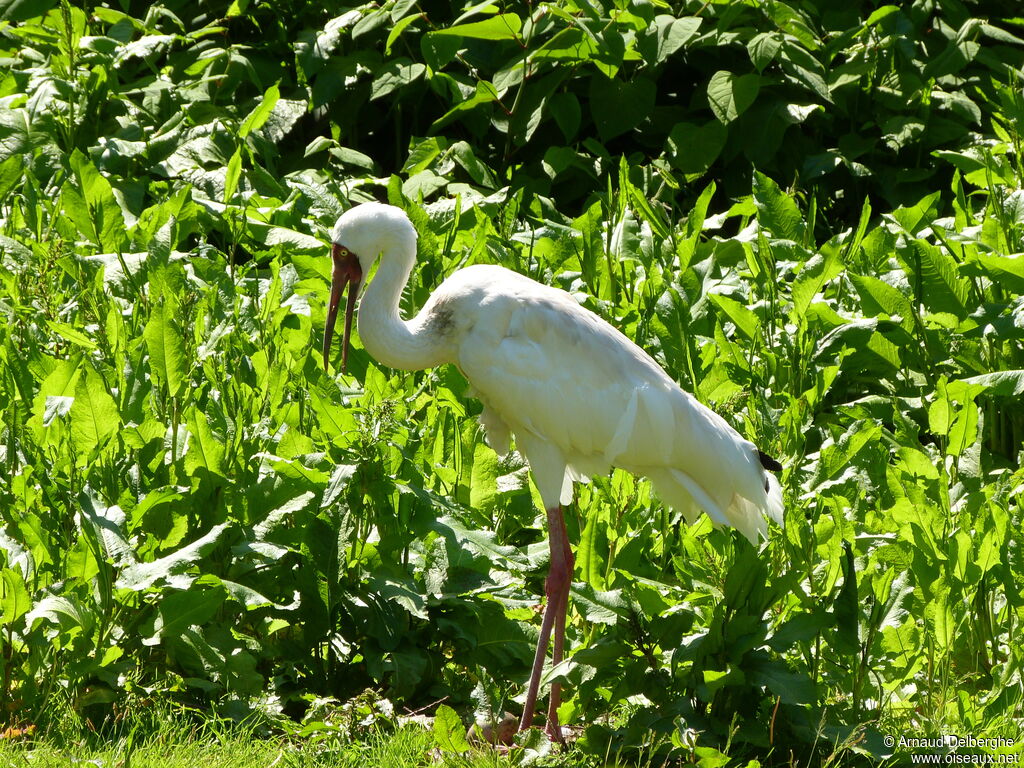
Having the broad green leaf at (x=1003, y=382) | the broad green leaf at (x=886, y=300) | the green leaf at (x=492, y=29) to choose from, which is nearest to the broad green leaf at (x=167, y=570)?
the broad green leaf at (x=1003, y=382)

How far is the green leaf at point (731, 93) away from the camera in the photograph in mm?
7289

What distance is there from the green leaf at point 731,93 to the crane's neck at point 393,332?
356cm

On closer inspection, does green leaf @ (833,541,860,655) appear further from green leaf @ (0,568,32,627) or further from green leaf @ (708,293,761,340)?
green leaf @ (0,568,32,627)

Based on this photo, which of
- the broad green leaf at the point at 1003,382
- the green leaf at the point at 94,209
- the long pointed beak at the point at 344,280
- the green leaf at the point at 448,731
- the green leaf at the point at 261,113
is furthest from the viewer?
the green leaf at the point at 261,113

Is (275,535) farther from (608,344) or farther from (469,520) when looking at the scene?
(608,344)

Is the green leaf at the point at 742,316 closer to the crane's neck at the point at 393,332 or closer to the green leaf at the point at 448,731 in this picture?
the crane's neck at the point at 393,332

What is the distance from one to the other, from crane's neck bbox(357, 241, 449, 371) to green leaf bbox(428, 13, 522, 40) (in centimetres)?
305

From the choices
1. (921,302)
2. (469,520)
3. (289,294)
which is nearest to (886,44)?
(921,302)

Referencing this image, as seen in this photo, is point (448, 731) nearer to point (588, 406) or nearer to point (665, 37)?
point (588, 406)

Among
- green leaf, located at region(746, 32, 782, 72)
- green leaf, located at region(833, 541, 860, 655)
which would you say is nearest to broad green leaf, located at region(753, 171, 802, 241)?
green leaf, located at region(746, 32, 782, 72)

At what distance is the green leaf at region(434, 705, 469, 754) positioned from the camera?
348 centimetres

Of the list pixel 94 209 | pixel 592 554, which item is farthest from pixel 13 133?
pixel 592 554

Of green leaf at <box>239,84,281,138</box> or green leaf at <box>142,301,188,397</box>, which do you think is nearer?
green leaf at <box>142,301,188,397</box>

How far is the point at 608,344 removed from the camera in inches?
169
